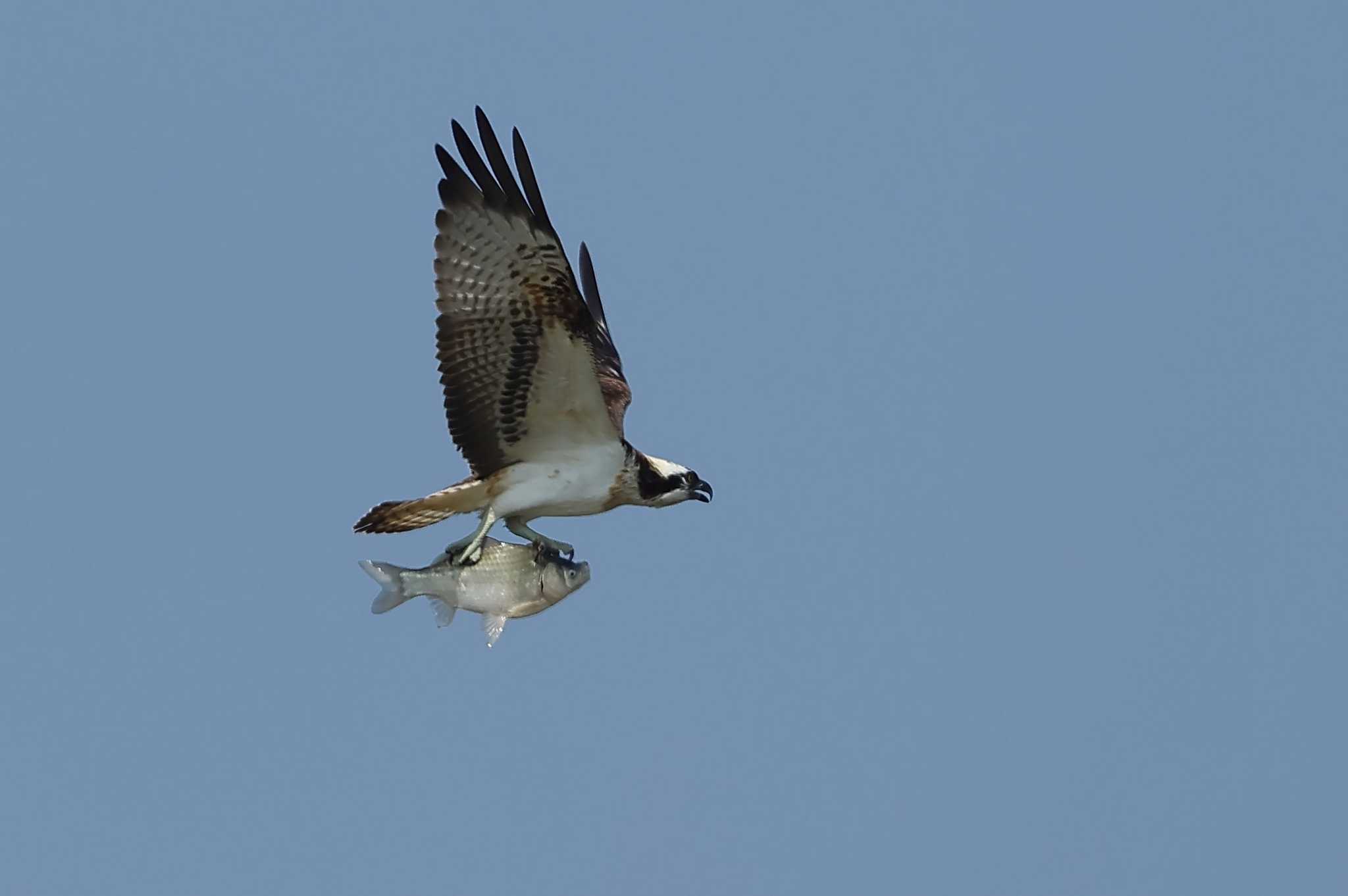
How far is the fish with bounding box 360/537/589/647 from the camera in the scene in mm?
13031

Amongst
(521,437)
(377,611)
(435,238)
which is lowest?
(377,611)

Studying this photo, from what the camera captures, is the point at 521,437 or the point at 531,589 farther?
the point at 521,437

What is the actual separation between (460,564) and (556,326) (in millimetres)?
1407

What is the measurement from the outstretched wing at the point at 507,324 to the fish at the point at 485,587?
3.76ft

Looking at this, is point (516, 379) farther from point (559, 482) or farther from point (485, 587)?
point (485, 587)

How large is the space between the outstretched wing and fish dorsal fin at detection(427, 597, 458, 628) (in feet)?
4.64

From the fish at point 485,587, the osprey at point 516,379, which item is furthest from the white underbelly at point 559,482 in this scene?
the fish at point 485,587

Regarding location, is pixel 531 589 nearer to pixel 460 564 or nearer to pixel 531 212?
pixel 460 564

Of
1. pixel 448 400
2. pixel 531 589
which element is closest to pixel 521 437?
pixel 448 400

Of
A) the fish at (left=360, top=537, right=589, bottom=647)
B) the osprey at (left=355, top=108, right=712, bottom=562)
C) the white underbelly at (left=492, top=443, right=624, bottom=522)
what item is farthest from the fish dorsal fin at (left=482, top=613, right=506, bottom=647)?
the white underbelly at (left=492, top=443, right=624, bottom=522)

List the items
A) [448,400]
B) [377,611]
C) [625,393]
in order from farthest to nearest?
1. [625,393]
2. [448,400]
3. [377,611]

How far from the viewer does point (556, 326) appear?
13625mm

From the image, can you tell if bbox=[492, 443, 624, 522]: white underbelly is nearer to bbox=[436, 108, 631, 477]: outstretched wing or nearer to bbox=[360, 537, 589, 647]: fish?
bbox=[436, 108, 631, 477]: outstretched wing

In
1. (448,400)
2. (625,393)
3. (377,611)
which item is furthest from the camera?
(625,393)
